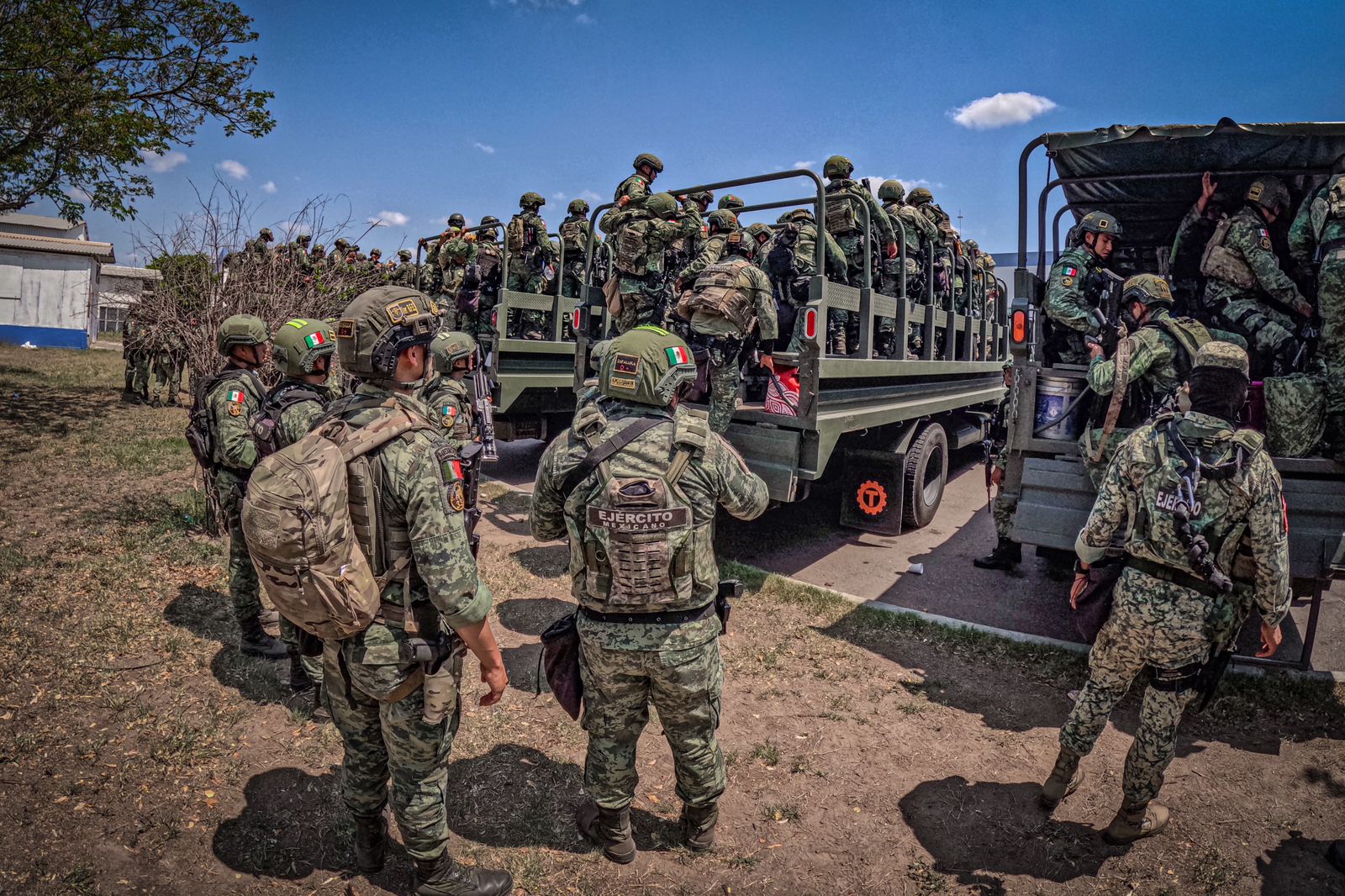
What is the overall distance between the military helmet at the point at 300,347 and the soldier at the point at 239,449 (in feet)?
1.04

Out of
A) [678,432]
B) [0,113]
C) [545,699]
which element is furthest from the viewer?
[0,113]

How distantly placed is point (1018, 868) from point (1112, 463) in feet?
5.06

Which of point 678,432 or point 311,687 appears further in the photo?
point 311,687

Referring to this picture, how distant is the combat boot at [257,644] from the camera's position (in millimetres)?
4027

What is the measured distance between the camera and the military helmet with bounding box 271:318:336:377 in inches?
150

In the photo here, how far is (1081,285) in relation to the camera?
480 centimetres

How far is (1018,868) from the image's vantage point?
8.66 feet

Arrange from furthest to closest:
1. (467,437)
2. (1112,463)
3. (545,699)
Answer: (467,437), (545,699), (1112,463)

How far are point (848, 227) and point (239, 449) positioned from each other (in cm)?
463

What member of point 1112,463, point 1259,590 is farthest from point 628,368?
point 1259,590

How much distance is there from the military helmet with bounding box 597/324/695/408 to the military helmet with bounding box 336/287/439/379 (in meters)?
0.64

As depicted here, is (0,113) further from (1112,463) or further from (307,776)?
(1112,463)

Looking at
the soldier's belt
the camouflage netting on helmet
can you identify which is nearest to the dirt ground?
the soldier's belt

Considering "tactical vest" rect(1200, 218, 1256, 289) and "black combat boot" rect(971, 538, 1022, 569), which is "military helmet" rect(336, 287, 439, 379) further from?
"black combat boot" rect(971, 538, 1022, 569)
